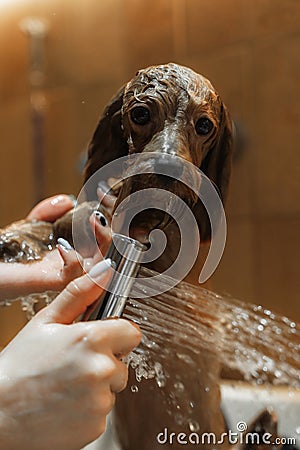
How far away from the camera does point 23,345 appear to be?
0.88 ft

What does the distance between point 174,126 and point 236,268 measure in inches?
5.2

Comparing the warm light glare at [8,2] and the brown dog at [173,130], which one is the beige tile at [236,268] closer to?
the brown dog at [173,130]

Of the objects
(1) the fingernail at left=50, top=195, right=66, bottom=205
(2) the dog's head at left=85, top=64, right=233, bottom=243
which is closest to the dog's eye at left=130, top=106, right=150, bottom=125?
(2) the dog's head at left=85, top=64, right=233, bottom=243

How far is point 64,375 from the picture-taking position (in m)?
0.26

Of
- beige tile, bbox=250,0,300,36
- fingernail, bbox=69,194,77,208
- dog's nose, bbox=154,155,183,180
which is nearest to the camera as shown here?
dog's nose, bbox=154,155,183,180

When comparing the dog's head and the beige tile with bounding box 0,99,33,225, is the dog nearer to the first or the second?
the dog's head

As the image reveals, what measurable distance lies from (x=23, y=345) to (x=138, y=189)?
0.08 m

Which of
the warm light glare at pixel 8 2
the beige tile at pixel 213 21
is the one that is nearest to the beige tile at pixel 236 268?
the beige tile at pixel 213 21

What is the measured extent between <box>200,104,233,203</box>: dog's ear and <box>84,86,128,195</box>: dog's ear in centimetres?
4

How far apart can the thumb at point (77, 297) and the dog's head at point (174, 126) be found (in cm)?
3

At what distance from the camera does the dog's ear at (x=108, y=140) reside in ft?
1.00

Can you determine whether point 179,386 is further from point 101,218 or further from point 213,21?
point 213,21

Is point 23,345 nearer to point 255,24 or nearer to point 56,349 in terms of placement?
point 56,349

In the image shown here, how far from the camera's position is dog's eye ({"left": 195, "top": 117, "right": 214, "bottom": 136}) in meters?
0.27
